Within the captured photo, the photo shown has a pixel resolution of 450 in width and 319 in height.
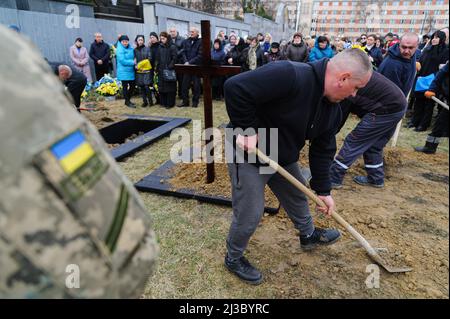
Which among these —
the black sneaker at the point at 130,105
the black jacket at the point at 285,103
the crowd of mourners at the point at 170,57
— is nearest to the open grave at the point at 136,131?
the black sneaker at the point at 130,105

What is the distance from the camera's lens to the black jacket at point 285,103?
187 cm

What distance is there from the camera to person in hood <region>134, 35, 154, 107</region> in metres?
8.16

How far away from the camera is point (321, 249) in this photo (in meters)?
2.79

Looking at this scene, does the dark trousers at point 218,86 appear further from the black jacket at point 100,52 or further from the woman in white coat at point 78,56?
the woman in white coat at point 78,56

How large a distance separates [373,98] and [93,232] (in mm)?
3643

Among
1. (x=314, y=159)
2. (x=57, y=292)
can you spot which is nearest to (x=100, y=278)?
(x=57, y=292)

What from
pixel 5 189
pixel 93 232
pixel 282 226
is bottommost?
pixel 282 226

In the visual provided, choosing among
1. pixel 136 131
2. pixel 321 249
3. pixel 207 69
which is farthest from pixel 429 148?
pixel 136 131

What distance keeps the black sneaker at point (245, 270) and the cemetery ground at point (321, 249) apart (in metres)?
0.05

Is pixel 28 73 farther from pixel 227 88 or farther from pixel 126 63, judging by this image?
pixel 126 63

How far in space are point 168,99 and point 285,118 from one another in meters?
6.79

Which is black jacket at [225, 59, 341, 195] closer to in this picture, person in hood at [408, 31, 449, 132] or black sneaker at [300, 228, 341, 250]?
black sneaker at [300, 228, 341, 250]

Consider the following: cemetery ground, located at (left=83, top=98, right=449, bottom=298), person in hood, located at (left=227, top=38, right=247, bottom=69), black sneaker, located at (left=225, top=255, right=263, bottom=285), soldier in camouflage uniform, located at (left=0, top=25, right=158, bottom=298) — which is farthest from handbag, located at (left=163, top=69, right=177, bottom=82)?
soldier in camouflage uniform, located at (left=0, top=25, right=158, bottom=298)
